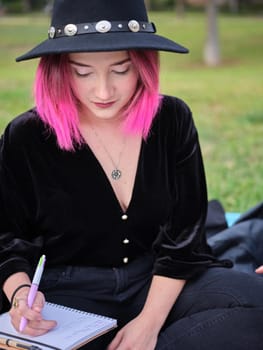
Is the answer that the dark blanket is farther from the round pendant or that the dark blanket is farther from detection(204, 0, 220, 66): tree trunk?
detection(204, 0, 220, 66): tree trunk

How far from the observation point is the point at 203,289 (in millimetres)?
2023

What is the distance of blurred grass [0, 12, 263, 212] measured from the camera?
15.5ft

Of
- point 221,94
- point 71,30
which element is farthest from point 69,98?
point 221,94

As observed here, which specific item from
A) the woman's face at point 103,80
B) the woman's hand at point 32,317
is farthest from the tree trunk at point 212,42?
the woman's hand at point 32,317

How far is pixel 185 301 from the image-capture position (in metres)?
2.02

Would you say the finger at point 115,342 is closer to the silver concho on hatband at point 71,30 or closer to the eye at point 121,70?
the eye at point 121,70

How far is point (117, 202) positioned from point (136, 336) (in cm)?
40

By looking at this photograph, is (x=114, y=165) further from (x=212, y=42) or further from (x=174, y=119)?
(x=212, y=42)

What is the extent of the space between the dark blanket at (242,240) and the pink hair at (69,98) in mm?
950

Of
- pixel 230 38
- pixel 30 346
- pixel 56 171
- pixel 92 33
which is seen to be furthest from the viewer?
pixel 230 38

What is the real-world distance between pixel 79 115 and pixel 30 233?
40 cm

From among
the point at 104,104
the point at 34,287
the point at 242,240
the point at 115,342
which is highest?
the point at 104,104

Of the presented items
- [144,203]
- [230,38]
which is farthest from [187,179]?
[230,38]

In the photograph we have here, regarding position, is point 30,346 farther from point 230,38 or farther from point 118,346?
point 230,38
